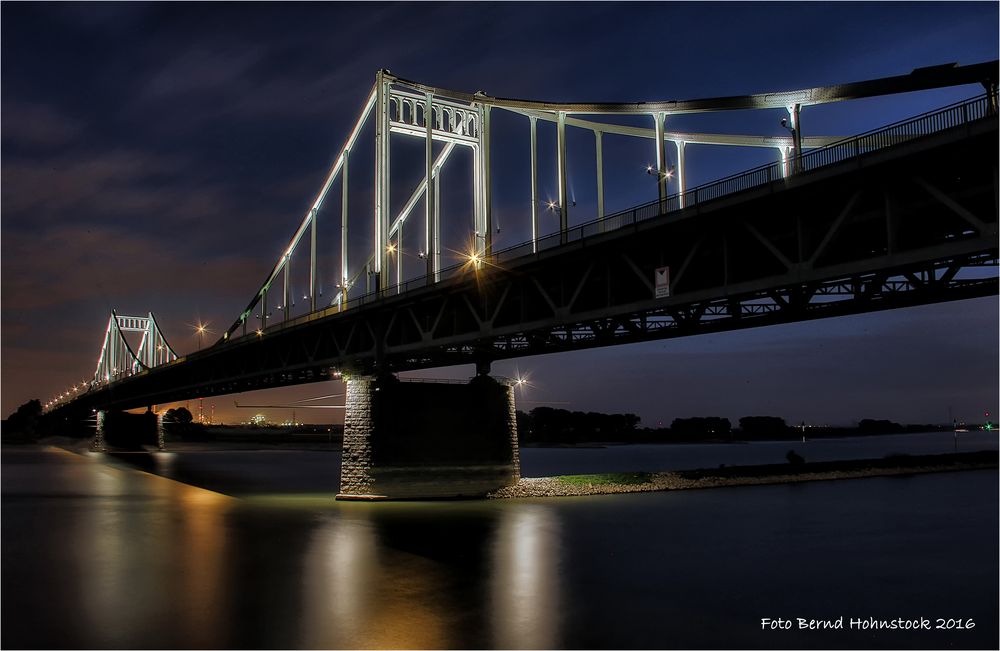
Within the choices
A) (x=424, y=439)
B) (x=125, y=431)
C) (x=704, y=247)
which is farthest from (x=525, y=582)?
(x=125, y=431)

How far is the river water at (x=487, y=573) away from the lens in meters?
15.7

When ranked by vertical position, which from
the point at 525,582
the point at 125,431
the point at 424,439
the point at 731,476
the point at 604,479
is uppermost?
the point at 125,431

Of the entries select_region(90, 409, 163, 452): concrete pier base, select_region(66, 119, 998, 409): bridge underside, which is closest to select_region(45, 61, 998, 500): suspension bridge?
select_region(66, 119, 998, 409): bridge underside

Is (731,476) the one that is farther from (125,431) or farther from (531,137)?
(125,431)

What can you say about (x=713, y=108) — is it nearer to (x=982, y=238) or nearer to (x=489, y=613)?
(x=982, y=238)

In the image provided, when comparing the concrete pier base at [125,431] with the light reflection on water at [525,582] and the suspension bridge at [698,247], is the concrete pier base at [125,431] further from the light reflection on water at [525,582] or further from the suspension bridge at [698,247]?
the light reflection on water at [525,582]

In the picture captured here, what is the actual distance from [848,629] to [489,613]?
718 cm

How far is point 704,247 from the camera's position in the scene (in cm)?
2383

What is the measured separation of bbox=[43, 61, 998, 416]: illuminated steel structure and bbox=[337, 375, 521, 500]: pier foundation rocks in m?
1.78

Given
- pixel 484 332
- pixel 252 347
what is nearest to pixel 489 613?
pixel 484 332

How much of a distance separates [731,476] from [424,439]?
26727 mm

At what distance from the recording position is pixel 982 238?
16547 millimetres

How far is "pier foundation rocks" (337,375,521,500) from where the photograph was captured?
120ft

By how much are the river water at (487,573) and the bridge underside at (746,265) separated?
726 centimetres
